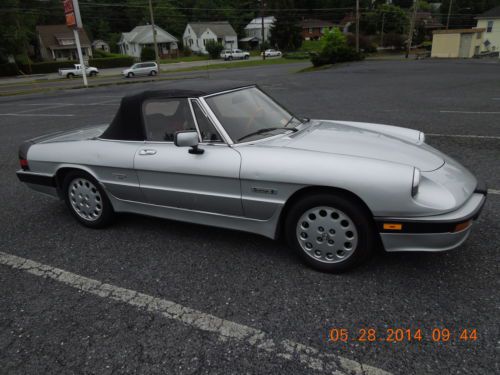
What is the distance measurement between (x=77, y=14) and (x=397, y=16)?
62.5 meters

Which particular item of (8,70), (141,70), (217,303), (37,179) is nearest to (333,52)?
(141,70)

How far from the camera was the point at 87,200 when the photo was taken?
4.00 meters

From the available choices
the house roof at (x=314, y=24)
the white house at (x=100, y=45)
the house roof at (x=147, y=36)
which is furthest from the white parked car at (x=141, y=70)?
the house roof at (x=314, y=24)

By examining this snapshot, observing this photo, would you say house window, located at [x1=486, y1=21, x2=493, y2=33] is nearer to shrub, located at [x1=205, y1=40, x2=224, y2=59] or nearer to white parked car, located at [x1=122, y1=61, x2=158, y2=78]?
shrub, located at [x1=205, y1=40, x2=224, y2=59]

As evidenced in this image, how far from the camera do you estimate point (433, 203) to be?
2.58 meters

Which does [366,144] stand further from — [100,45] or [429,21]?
[429,21]

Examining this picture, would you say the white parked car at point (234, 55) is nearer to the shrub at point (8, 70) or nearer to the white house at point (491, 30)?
the shrub at point (8, 70)

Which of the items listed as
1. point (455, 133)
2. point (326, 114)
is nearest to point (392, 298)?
point (455, 133)

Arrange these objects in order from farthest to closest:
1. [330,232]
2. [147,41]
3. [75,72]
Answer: [147,41]
[75,72]
[330,232]

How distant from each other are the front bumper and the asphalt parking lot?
357 mm

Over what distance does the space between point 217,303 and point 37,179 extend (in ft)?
9.02

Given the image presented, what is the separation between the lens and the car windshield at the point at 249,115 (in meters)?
3.34

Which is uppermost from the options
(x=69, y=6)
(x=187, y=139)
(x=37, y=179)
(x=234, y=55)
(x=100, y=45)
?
(x=69, y=6)

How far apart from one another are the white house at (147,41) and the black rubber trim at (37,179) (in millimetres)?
69719
